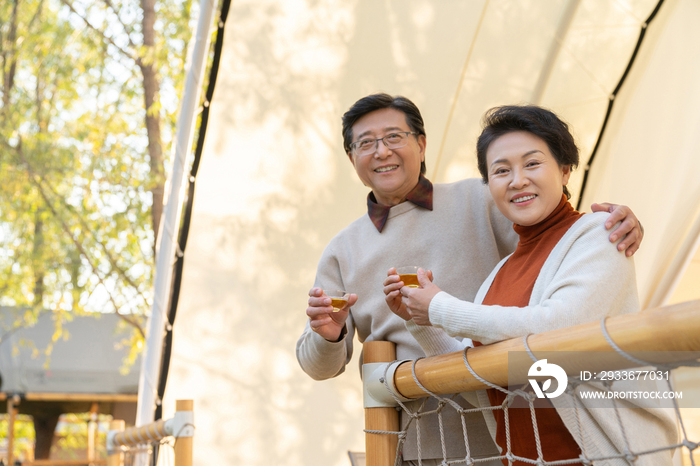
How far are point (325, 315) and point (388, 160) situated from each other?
0.50m

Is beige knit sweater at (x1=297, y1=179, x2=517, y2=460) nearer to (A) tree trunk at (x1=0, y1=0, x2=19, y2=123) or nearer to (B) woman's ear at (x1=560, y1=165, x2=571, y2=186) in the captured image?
(B) woman's ear at (x1=560, y1=165, x2=571, y2=186)

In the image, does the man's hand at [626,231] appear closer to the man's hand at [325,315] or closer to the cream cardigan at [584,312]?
the cream cardigan at [584,312]

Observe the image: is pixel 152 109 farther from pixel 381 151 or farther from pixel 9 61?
pixel 381 151

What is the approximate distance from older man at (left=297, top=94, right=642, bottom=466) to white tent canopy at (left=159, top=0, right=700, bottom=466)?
1.05 meters

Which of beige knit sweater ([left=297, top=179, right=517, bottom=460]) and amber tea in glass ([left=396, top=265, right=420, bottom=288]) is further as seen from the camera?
beige knit sweater ([left=297, top=179, right=517, bottom=460])

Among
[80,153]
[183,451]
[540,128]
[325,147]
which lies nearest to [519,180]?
[540,128]

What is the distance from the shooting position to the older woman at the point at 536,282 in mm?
1029

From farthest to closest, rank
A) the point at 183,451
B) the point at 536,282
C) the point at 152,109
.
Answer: the point at 152,109, the point at 183,451, the point at 536,282

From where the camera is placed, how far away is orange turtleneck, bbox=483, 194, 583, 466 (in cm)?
108

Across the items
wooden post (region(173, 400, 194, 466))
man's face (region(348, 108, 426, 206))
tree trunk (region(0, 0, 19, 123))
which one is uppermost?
tree trunk (region(0, 0, 19, 123))

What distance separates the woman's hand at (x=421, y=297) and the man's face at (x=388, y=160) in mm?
533

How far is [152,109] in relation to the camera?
244 inches

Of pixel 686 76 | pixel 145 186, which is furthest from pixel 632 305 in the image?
pixel 145 186

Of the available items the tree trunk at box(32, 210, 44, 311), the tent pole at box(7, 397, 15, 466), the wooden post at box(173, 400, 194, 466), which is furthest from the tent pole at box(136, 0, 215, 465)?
the tent pole at box(7, 397, 15, 466)
